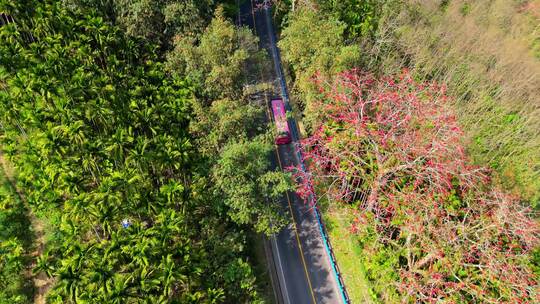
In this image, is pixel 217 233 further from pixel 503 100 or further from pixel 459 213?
pixel 503 100

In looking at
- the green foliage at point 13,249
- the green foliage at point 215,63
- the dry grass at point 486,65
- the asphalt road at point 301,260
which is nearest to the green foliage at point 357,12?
the dry grass at point 486,65

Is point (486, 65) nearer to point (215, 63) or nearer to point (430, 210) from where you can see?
point (430, 210)

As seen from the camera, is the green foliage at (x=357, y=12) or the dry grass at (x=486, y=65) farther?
the green foliage at (x=357, y=12)

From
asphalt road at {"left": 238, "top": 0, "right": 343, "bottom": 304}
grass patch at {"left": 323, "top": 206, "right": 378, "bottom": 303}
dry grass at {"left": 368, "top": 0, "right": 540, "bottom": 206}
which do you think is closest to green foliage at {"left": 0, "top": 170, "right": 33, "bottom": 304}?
asphalt road at {"left": 238, "top": 0, "right": 343, "bottom": 304}

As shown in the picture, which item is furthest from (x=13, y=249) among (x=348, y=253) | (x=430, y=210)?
(x=430, y=210)

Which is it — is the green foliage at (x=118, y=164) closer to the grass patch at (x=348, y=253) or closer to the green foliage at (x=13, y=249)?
the green foliage at (x=13, y=249)

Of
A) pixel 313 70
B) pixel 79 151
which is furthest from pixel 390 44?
pixel 79 151
